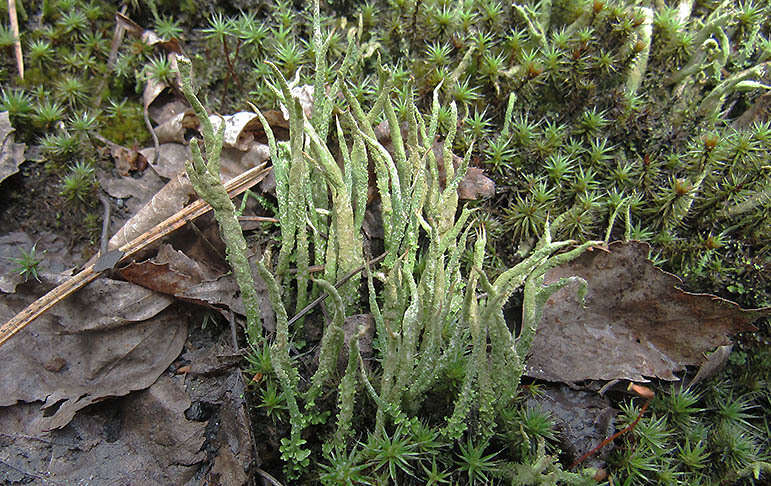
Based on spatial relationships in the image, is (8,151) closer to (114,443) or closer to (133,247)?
(133,247)

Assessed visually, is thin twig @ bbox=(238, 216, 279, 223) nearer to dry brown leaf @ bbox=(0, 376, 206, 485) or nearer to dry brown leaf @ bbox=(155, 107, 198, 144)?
dry brown leaf @ bbox=(155, 107, 198, 144)

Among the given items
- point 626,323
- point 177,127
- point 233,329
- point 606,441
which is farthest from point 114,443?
point 626,323

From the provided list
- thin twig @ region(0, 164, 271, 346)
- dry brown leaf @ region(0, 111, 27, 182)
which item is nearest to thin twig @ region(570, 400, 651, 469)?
thin twig @ region(0, 164, 271, 346)

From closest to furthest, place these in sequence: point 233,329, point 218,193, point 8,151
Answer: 1. point 218,193
2. point 233,329
3. point 8,151

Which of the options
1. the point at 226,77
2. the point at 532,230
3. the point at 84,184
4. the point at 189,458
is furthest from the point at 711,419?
the point at 84,184

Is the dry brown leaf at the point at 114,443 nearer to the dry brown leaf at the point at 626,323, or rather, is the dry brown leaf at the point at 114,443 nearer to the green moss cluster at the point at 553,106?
the green moss cluster at the point at 553,106
